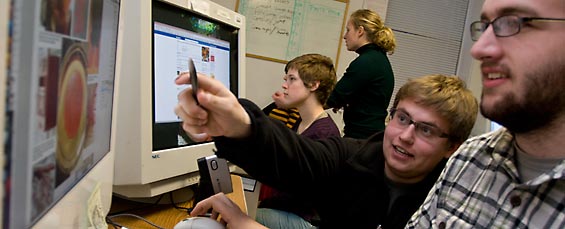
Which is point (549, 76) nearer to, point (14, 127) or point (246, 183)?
point (14, 127)

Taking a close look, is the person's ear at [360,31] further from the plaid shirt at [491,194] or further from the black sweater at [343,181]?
the plaid shirt at [491,194]

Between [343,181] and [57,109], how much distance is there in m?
0.79

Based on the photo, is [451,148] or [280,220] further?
[280,220]

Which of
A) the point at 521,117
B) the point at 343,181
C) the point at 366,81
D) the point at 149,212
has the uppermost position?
the point at 366,81

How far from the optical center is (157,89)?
941mm

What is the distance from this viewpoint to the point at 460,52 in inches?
141

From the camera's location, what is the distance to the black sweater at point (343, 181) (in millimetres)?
926

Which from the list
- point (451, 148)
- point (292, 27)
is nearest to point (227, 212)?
point (451, 148)

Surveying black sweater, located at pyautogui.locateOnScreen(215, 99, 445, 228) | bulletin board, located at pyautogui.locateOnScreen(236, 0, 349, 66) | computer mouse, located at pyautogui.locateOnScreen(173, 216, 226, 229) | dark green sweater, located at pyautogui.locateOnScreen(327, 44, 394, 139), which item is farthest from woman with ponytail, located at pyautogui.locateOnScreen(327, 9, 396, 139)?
computer mouse, located at pyautogui.locateOnScreen(173, 216, 226, 229)

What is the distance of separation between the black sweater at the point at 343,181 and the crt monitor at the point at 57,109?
1.22 feet

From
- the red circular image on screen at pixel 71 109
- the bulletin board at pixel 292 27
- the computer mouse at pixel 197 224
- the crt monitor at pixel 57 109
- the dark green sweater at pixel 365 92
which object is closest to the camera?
the crt monitor at pixel 57 109

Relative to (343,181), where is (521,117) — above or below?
above

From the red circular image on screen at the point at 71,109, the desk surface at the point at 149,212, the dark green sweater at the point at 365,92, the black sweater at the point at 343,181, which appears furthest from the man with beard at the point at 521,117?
the dark green sweater at the point at 365,92

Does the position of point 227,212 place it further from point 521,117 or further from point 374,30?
point 374,30
